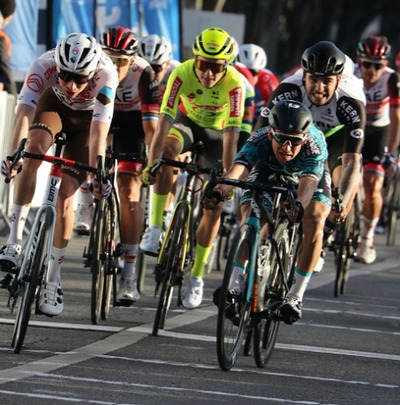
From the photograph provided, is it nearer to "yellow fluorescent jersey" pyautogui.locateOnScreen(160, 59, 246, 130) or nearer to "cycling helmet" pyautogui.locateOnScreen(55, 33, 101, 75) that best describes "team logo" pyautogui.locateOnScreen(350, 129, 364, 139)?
"yellow fluorescent jersey" pyautogui.locateOnScreen(160, 59, 246, 130)

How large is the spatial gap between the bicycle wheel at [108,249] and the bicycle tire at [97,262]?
0.08 meters

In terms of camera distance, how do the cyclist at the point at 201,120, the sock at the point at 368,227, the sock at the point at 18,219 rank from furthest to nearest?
the sock at the point at 368,227 < the cyclist at the point at 201,120 < the sock at the point at 18,219

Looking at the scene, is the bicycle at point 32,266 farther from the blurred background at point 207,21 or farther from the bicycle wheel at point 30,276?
the blurred background at point 207,21

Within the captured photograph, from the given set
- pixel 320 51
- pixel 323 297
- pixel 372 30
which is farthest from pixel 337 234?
pixel 372 30

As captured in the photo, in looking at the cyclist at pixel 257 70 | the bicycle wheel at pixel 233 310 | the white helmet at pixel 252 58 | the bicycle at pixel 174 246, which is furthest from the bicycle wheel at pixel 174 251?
the white helmet at pixel 252 58

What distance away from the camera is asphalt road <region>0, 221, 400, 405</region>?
843 cm

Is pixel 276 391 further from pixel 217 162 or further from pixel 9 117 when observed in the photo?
pixel 9 117

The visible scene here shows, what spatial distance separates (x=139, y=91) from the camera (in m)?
12.7

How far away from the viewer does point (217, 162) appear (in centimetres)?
1281

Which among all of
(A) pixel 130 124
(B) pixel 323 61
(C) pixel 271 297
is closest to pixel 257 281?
(C) pixel 271 297

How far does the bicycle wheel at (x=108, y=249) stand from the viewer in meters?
11.3

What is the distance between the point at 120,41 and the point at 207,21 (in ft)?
56.4

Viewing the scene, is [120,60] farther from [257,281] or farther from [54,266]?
[257,281]

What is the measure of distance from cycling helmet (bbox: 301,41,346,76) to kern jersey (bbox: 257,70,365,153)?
336 mm
